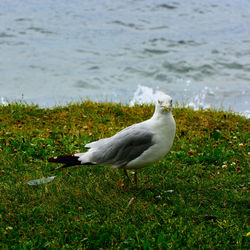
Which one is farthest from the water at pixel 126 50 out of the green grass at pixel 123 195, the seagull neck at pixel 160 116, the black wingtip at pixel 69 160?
the seagull neck at pixel 160 116

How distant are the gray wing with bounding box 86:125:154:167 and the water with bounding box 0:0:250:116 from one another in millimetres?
10419

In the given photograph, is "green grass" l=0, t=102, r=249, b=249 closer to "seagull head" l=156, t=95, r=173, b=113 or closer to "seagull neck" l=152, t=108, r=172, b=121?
"seagull neck" l=152, t=108, r=172, b=121

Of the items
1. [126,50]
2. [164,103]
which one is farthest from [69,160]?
[126,50]

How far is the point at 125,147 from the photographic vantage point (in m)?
5.82

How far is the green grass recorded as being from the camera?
475 cm

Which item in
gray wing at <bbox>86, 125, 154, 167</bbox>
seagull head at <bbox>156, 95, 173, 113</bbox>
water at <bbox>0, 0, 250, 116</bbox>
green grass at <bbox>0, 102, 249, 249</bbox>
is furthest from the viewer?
water at <bbox>0, 0, 250, 116</bbox>

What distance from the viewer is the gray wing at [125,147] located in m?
5.69

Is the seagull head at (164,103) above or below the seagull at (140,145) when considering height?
above

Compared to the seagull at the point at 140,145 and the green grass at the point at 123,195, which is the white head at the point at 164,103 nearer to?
the seagull at the point at 140,145

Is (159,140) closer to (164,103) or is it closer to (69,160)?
(164,103)

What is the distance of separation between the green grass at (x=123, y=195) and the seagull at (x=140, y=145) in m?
0.44

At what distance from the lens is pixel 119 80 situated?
2341cm

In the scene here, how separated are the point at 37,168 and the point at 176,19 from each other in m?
31.4

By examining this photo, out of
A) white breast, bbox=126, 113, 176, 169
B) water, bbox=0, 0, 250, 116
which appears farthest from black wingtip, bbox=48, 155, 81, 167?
water, bbox=0, 0, 250, 116
